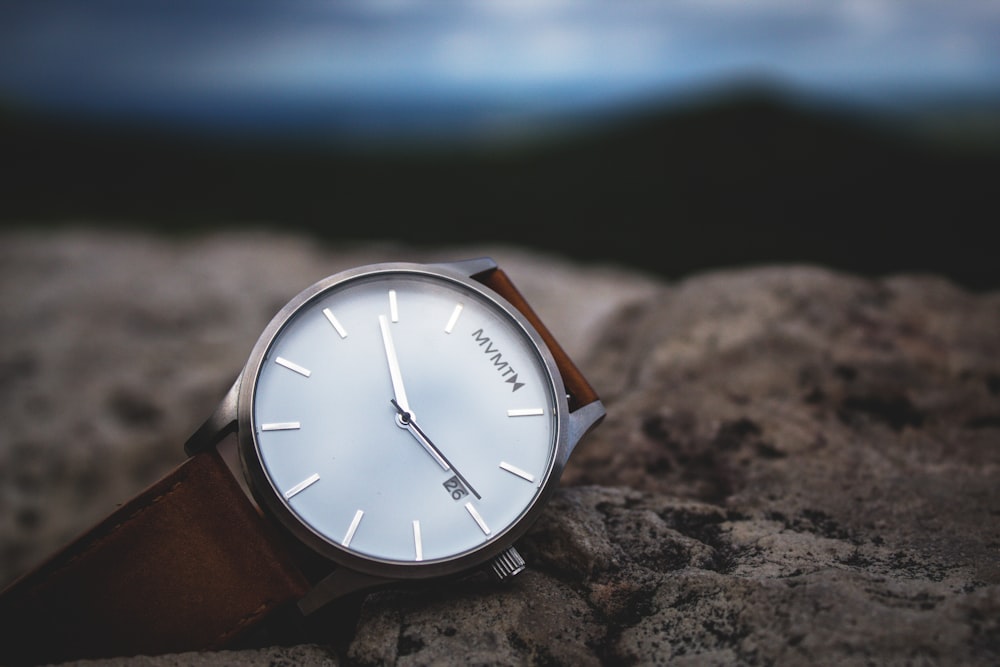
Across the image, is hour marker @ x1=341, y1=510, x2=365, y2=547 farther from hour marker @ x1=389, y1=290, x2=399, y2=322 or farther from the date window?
hour marker @ x1=389, y1=290, x2=399, y2=322

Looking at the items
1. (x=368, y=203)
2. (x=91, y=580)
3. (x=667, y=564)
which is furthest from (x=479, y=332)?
(x=368, y=203)

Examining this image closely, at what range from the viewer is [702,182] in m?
5.86

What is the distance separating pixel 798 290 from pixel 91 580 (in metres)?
2.26

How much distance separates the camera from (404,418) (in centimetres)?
176

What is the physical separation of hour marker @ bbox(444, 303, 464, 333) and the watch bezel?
0.16 feet

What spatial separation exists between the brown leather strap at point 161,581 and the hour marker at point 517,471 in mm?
488

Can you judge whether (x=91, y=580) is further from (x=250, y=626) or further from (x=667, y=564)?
(x=667, y=564)

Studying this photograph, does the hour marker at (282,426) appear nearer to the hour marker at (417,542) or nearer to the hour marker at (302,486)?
the hour marker at (302,486)

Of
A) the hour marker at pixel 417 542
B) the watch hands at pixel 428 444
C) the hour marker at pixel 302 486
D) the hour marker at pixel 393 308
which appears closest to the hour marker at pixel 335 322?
the hour marker at pixel 393 308

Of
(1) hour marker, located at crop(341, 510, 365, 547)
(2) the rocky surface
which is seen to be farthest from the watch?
(2) the rocky surface

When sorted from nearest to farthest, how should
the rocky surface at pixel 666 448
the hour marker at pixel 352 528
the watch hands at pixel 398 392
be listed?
1. the rocky surface at pixel 666 448
2. the hour marker at pixel 352 528
3. the watch hands at pixel 398 392

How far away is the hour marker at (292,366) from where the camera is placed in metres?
1.79

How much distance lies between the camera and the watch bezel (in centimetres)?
163

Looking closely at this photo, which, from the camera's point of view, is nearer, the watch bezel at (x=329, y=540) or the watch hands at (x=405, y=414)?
the watch bezel at (x=329, y=540)
